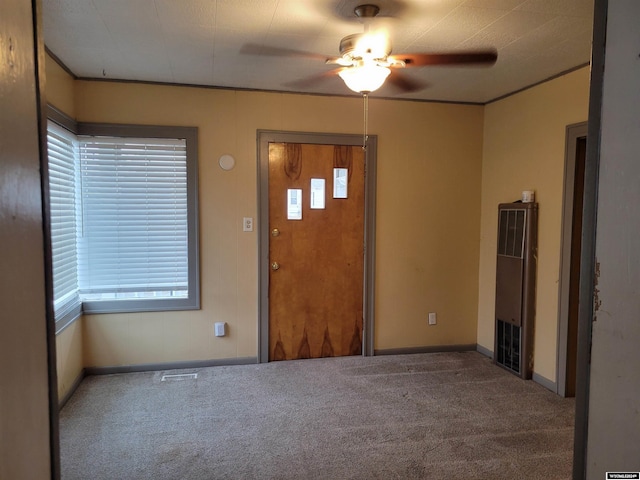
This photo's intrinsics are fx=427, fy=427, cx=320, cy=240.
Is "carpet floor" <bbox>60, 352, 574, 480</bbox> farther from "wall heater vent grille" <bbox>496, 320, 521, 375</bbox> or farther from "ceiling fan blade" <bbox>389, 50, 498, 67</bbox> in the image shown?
"ceiling fan blade" <bbox>389, 50, 498, 67</bbox>

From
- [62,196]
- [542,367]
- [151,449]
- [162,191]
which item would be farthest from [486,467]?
[62,196]

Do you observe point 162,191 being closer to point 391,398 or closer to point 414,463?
point 391,398

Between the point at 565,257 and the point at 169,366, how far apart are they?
3349 mm

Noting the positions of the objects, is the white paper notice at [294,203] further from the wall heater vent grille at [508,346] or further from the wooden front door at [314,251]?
the wall heater vent grille at [508,346]

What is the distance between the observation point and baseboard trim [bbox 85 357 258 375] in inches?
142

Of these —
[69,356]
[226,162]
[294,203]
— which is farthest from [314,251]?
[69,356]

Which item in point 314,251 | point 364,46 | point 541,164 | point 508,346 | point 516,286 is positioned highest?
point 364,46

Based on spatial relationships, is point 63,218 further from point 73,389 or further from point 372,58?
point 372,58

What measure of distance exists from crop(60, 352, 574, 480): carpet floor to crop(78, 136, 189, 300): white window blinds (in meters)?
0.78

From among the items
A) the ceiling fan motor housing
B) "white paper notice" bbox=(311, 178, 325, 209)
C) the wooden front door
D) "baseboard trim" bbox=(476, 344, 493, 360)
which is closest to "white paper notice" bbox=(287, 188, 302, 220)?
the wooden front door

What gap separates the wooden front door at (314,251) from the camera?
12.6ft

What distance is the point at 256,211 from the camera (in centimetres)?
379

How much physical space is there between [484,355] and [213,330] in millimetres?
2608

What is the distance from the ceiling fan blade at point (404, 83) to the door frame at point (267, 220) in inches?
21.2
